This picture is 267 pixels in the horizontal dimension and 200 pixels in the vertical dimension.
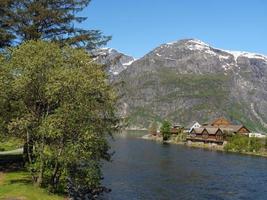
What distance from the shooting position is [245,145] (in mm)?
169375

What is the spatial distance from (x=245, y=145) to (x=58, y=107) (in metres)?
139

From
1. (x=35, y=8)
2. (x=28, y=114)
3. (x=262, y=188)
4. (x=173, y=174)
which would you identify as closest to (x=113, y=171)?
(x=173, y=174)

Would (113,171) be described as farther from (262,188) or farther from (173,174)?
(262,188)

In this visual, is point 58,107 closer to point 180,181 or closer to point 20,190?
point 20,190

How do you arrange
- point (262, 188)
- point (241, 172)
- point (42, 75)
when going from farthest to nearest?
1. point (241, 172)
2. point (262, 188)
3. point (42, 75)

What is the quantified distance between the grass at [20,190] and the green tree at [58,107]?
1455mm

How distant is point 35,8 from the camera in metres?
55.7

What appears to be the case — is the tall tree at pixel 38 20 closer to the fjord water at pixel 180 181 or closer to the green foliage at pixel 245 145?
the fjord water at pixel 180 181

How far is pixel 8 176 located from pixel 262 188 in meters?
45.6

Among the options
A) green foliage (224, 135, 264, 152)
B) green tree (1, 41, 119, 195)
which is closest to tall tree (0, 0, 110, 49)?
green tree (1, 41, 119, 195)

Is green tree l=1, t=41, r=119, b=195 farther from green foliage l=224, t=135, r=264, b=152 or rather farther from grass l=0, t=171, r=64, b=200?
green foliage l=224, t=135, r=264, b=152

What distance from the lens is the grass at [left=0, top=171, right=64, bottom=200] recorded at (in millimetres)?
37119

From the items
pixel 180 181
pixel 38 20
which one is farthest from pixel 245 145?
pixel 38 20

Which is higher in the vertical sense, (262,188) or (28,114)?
(28,114)
